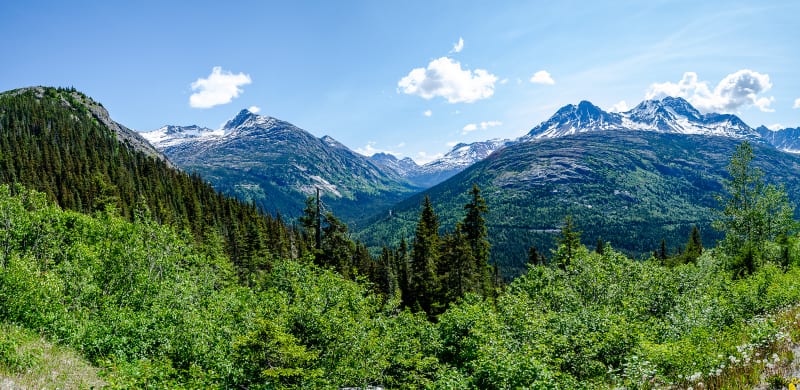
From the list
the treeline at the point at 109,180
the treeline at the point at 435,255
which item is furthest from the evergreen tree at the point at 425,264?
the treeline at the point at 109,180

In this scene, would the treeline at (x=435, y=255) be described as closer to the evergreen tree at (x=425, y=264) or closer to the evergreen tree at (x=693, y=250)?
the evergreen tree at (x=425, y=264)

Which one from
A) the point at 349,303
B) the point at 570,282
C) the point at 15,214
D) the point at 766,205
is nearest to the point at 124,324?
the point at 349,303

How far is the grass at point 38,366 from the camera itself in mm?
12742

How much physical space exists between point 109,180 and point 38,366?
123072 millimetres

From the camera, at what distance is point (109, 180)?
370 feet

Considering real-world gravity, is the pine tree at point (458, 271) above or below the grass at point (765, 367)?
below

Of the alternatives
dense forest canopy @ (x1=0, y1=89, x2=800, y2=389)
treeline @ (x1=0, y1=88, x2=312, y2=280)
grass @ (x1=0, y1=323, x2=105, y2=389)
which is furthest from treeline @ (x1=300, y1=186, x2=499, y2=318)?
grass @ (x1=0, y1=323, x2=105, y2=389)

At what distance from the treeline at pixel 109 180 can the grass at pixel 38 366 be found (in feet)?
181

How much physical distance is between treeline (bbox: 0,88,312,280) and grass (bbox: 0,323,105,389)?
55.0 m

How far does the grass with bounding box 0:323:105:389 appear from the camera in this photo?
12742 mm

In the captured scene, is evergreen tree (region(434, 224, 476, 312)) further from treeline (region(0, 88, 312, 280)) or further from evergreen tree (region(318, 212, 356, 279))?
treeline (region(0, 88, 312, 280))

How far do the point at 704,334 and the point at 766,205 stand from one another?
34994mm

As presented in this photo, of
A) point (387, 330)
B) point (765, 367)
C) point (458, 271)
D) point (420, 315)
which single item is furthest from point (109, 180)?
point (765, 367)

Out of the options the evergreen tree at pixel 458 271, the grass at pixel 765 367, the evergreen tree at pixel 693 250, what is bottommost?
the evergreen tree at pixel 693 250
